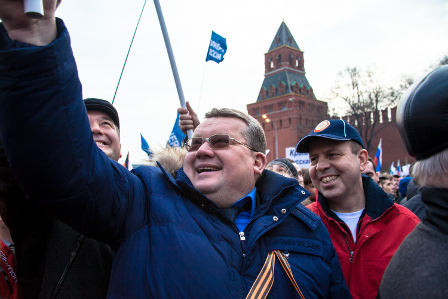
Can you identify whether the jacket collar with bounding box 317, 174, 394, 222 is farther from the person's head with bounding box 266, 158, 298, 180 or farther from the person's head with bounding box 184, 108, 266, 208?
the person's head with bounding box 266, 158, 298, 180

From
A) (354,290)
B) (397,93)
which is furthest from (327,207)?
(397,93)

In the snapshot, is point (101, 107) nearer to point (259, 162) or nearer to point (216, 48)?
point (259, 162)

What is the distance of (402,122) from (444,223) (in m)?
0.37

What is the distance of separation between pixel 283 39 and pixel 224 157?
2509 inches

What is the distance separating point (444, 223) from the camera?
1049 millimetres

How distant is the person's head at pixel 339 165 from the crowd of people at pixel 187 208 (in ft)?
0.03

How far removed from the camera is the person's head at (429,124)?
3.59 feet

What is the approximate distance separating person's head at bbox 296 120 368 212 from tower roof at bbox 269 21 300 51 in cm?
6174

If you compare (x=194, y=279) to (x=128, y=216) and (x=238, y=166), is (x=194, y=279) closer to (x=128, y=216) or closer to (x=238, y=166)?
(x=128, y=216)

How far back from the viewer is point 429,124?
3.63ft

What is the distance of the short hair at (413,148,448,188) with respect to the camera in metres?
1.13

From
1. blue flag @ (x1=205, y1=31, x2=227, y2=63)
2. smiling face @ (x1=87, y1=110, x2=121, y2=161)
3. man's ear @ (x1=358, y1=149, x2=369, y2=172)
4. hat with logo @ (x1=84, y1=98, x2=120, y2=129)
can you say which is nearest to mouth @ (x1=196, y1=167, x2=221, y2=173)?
smiling face @ (x1=87, y1=110, x2=121, y2=161)

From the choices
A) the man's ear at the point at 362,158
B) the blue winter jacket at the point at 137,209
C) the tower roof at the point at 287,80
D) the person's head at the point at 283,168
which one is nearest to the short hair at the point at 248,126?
the blue winter jacket at the point at 137,209

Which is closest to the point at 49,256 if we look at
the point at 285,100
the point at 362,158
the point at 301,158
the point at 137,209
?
the point at 137,209
